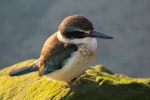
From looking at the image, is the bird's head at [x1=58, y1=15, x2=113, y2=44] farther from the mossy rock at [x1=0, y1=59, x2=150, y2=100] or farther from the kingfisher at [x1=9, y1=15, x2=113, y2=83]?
the mossy rock at [x1=0, y1=59, x2=150, y2=100]

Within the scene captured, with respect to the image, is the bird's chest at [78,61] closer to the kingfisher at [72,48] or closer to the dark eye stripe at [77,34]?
the kingfisher at [72,48]

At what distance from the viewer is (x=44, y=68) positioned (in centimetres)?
885

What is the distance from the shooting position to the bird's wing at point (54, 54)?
8.60 metres

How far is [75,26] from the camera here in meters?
8.47

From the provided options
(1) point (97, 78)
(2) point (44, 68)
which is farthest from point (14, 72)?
(1) point (97, 78)

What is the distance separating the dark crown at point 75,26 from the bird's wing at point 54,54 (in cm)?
18

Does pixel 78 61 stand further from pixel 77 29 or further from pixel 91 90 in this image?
pixel 91 90

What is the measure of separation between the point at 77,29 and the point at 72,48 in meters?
0.30

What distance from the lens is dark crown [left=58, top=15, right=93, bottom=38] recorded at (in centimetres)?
847

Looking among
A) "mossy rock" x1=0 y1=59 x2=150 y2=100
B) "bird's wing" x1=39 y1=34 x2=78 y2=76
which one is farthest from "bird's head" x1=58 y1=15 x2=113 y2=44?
"mossy rock" x1=0 y1=59 x2=150 y2=100

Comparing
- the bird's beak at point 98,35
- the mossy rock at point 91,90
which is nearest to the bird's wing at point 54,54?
the bird's beak at point 98,35

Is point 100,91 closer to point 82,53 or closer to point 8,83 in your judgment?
point 82,53

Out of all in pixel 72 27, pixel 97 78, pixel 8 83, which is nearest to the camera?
pixel 72 27

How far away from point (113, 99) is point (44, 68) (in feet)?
3.82
